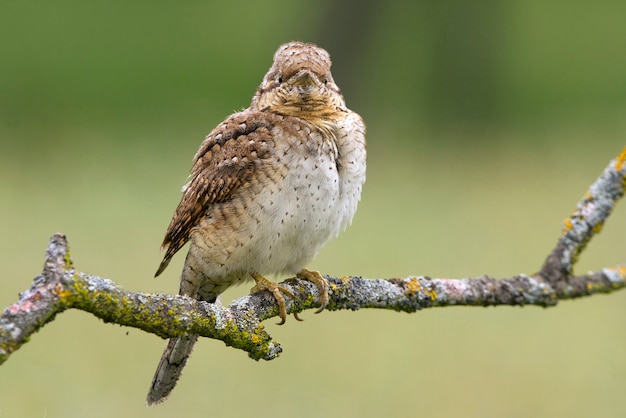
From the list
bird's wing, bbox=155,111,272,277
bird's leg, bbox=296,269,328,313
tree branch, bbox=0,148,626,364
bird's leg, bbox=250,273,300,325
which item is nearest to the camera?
tree branch, bbox=0,148,626,364

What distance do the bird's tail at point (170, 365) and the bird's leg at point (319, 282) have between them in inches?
21.4

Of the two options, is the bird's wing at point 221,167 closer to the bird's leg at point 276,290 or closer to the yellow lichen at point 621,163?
the bird's leg at point 276,290

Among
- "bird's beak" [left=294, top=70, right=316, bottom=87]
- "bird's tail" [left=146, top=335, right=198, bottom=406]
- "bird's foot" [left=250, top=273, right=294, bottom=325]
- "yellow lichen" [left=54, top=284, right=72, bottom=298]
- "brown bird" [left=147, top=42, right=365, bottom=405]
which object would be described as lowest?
"yellow lichen" [left=54, top=284, right=72, bottom=298]

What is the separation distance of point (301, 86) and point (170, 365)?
53.7 inches

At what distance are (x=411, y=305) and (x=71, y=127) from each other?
11988 millimetres

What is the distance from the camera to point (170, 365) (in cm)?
421

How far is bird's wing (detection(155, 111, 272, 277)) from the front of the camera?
→ 4289mm

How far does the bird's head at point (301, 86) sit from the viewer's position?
445 centimetres

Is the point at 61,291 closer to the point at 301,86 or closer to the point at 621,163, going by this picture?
the point at 301,86

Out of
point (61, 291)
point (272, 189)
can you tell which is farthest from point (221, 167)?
point (61, 291)

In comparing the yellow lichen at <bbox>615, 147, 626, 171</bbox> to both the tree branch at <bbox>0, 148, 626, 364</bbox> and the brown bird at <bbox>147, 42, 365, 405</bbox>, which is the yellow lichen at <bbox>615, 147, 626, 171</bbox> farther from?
the brown bird at <bbox>147, 42, 365, 405</bbox>

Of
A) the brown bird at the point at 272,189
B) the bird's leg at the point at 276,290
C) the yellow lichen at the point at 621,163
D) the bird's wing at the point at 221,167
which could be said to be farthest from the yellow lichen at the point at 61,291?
the yellow lichen at the point at 621,163

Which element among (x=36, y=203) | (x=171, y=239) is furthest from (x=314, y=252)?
(x=36, y=203)

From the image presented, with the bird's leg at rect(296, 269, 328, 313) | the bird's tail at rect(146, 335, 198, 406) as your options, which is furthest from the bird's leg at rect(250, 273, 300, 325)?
the bird's tail at rect(146, 335, 198, 406)
